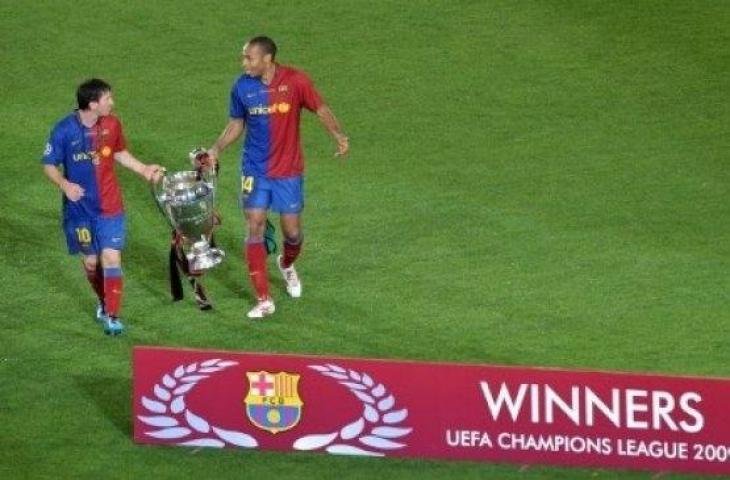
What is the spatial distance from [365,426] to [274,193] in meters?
3.12

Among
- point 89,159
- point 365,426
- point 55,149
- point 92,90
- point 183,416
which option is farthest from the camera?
point 89,159

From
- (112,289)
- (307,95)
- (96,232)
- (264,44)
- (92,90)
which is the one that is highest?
(264,44)

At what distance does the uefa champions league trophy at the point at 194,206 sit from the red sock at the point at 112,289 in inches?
24.3

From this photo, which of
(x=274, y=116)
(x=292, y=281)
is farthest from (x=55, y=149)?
(x=292, y=281)

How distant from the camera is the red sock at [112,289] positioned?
1611 centimetres

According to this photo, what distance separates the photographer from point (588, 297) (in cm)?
1667

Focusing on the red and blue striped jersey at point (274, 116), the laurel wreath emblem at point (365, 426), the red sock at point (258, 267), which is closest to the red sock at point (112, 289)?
the red sock at point (258, 267)

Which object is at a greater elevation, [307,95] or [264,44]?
[264,44]

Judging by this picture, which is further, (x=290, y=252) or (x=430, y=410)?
(x=290, y=252)

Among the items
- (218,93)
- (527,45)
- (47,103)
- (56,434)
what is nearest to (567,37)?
(527,45)

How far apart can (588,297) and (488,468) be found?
334 centimetres

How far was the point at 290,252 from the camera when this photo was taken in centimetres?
1680

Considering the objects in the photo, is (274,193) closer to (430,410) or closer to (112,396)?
(112,396)

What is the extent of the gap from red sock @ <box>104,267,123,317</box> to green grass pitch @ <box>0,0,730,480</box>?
25cm
